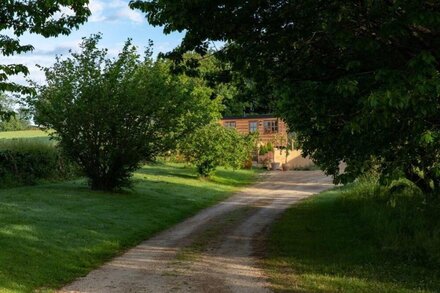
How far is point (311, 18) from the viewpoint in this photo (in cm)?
939

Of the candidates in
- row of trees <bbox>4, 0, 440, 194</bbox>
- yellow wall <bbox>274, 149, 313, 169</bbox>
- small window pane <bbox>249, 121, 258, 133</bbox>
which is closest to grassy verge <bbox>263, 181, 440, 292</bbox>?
row of trees <bbox>4, 0, 440, 194</bbox>

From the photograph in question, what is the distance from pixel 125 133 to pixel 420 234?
14653 millimetres

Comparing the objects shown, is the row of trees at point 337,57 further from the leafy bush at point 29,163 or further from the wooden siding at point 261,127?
the wooden siding at point 261,127

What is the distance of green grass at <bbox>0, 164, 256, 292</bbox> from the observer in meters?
10.8

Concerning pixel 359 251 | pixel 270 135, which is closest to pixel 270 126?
pixel 270 135

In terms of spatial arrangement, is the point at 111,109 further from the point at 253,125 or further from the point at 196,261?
the point at 253,125

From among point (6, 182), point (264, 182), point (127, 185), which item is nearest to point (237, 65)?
point (127, 185)

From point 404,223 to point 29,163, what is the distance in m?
22.7

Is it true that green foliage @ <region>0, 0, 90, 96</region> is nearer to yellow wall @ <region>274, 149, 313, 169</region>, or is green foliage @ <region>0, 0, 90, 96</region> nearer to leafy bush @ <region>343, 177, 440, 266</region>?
leafy bush @ <region>343, 177, 440, 266</region>

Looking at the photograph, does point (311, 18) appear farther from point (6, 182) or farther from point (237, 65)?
point (6, 182)

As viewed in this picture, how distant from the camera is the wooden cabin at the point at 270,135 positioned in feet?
190

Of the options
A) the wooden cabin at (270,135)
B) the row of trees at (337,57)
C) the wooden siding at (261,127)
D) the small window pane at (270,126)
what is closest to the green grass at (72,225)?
the row of trees at (337,57)

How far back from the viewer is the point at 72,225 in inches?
628

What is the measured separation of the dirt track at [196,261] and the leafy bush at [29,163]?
11219mm
